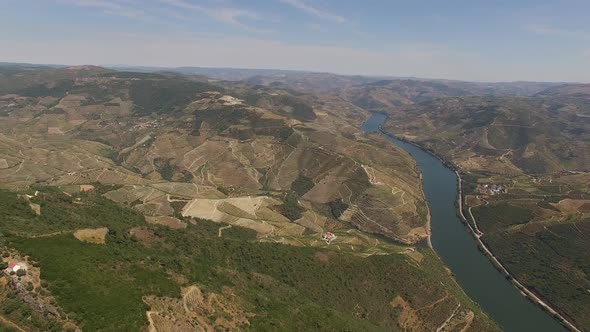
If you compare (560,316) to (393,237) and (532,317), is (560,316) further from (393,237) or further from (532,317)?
(393,237)

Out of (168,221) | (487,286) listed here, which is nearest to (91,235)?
(168,221)

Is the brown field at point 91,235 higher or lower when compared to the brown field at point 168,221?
higher

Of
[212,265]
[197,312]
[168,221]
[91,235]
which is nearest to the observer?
[197,312]

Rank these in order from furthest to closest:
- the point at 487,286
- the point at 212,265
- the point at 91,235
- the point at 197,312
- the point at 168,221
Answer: the point at 487,286 < the point at 168,221 < the point at 212,265 < the point at 91,235 < the point at 197,312

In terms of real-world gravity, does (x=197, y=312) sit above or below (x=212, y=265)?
above

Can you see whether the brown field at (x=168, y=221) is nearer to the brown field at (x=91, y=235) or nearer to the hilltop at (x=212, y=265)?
the hilltop at (x=212, y=265)

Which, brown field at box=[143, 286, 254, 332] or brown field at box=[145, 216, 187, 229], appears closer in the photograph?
brown field at box=[143, 286, 254, 332]

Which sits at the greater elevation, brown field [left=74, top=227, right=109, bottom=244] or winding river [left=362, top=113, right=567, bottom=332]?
brown field [left=74, top=227, right=109, bottom=244]

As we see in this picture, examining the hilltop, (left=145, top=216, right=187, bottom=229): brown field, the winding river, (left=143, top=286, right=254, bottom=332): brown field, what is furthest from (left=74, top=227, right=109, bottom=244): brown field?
the winding river

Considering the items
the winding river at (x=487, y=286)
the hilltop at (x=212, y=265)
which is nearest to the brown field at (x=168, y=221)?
the hilltop at (x=212, y=265)

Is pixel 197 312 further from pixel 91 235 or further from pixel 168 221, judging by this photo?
pixel 168 221

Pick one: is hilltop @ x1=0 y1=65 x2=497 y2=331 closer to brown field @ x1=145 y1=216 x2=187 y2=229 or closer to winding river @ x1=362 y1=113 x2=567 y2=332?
brown field @ x1=145 y1=216 x2=187 y2=229
